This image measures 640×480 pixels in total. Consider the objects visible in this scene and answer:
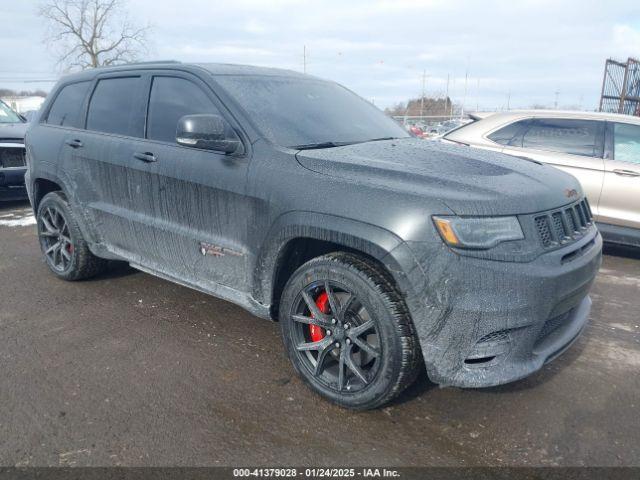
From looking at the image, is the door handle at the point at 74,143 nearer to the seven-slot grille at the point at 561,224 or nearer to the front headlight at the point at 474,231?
the front headlight at the point at 474,231

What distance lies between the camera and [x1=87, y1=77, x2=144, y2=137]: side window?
12.7 ft

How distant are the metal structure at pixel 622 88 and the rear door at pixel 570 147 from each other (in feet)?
28.0

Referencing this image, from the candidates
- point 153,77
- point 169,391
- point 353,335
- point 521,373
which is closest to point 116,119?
point 153,77

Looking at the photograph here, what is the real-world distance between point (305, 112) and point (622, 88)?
1264 centimetres

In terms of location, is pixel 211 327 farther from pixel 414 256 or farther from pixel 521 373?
pixel 521 373

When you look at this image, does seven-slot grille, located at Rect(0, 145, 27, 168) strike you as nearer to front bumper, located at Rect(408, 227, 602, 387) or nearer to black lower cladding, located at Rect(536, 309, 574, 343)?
front bumper, located at Rect(408, 227, 602, 387)

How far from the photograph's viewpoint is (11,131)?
7801 mm

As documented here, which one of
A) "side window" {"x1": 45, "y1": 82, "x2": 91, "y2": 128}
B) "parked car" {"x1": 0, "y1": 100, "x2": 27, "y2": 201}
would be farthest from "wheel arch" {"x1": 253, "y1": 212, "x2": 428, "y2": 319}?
"parked car" {"x1": 0, "y1": 100, "x2": 27, "y2": 201}

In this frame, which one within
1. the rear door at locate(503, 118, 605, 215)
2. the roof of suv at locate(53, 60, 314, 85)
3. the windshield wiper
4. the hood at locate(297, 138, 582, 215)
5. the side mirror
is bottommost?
the rear door at locate(503, 118, 605, 215)

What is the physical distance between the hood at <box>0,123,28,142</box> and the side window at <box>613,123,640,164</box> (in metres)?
7.91

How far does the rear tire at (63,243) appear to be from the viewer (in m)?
4.45

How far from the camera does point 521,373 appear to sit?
Result: 249 cm

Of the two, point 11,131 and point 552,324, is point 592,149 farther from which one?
point 11,131

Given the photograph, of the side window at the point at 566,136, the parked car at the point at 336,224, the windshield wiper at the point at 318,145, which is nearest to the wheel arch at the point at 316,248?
the parked car at the point at 336,224
